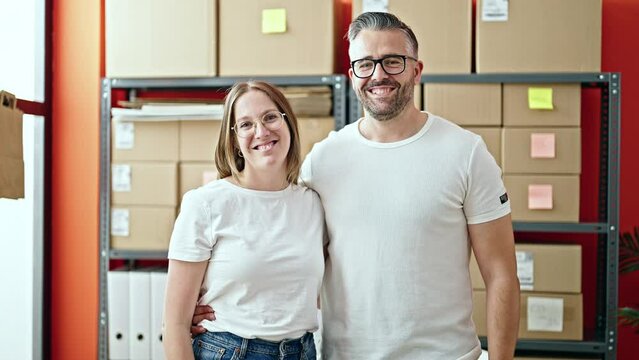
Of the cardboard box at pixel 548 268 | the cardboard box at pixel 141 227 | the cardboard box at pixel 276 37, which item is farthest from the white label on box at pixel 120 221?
the cardboard box at pixel 548 268

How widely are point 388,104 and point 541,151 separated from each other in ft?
4.21

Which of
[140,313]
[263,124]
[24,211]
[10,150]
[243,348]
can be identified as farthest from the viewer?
[24,211]

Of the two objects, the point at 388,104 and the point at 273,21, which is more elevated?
the point at 273,21

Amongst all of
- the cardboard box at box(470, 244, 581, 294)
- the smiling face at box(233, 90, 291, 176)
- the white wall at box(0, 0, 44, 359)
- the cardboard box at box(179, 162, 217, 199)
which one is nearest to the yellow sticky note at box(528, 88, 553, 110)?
the cardboard box at box(470, 244, 581, 294)

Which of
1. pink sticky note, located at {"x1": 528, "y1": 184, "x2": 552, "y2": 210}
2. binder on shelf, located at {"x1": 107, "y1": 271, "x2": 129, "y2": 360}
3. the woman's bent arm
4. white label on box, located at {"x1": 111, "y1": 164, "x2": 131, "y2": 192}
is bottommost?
binder on shelf, located at {"x1": 107, "y1": 271, "x2": 129, "y2": 360}

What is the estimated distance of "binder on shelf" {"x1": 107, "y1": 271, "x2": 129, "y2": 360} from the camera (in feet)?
9.87

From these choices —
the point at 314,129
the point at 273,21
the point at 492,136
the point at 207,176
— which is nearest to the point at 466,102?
the point at 492,136

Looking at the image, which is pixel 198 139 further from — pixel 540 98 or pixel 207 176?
pixel 540 98

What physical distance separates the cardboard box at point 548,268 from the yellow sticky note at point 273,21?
1223mm

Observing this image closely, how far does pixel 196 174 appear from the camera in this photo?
9.78 ft

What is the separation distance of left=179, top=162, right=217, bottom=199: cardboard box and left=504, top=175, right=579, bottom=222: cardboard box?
3.85 feet

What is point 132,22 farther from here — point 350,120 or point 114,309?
point 114,309

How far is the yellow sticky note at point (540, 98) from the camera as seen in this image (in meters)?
2.79

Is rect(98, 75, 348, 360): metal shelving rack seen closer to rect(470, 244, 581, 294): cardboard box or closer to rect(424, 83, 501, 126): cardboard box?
rect(424, 83, 501, 126): cardboard box
